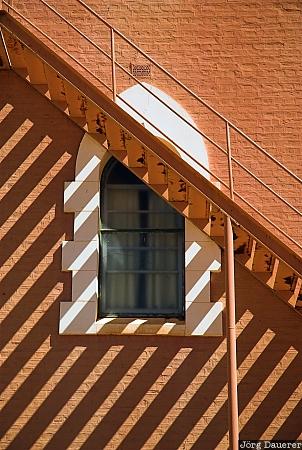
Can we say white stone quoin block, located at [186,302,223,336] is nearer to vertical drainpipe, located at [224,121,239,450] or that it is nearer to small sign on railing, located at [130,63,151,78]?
vertical drainpipe, located at [224,121,239,450]

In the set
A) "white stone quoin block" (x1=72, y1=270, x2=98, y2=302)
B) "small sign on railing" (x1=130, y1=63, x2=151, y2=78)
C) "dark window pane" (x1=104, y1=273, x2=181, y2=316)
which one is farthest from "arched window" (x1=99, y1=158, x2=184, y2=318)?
"small sign on railing" (x1=130, y1=63, x2=151, y2=78)

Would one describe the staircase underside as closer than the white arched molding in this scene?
Yes

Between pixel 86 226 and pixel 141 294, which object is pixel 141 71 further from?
pixel 141 294

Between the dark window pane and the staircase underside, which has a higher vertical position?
the staircase underside

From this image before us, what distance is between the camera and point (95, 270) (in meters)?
Result: 7.70

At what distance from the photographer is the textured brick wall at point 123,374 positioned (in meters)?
7.35

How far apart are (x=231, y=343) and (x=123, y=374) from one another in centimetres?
166

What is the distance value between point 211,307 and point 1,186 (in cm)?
286

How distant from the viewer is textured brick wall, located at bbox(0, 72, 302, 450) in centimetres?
735

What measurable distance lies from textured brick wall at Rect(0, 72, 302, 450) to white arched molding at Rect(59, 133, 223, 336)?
0.12 metres

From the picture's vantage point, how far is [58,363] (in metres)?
7.50

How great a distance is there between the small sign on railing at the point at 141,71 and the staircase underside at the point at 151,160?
96 cm

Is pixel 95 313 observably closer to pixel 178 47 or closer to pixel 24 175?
pixel 24 175

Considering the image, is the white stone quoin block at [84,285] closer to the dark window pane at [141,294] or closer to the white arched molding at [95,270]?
the white arched molding at [95,270]
